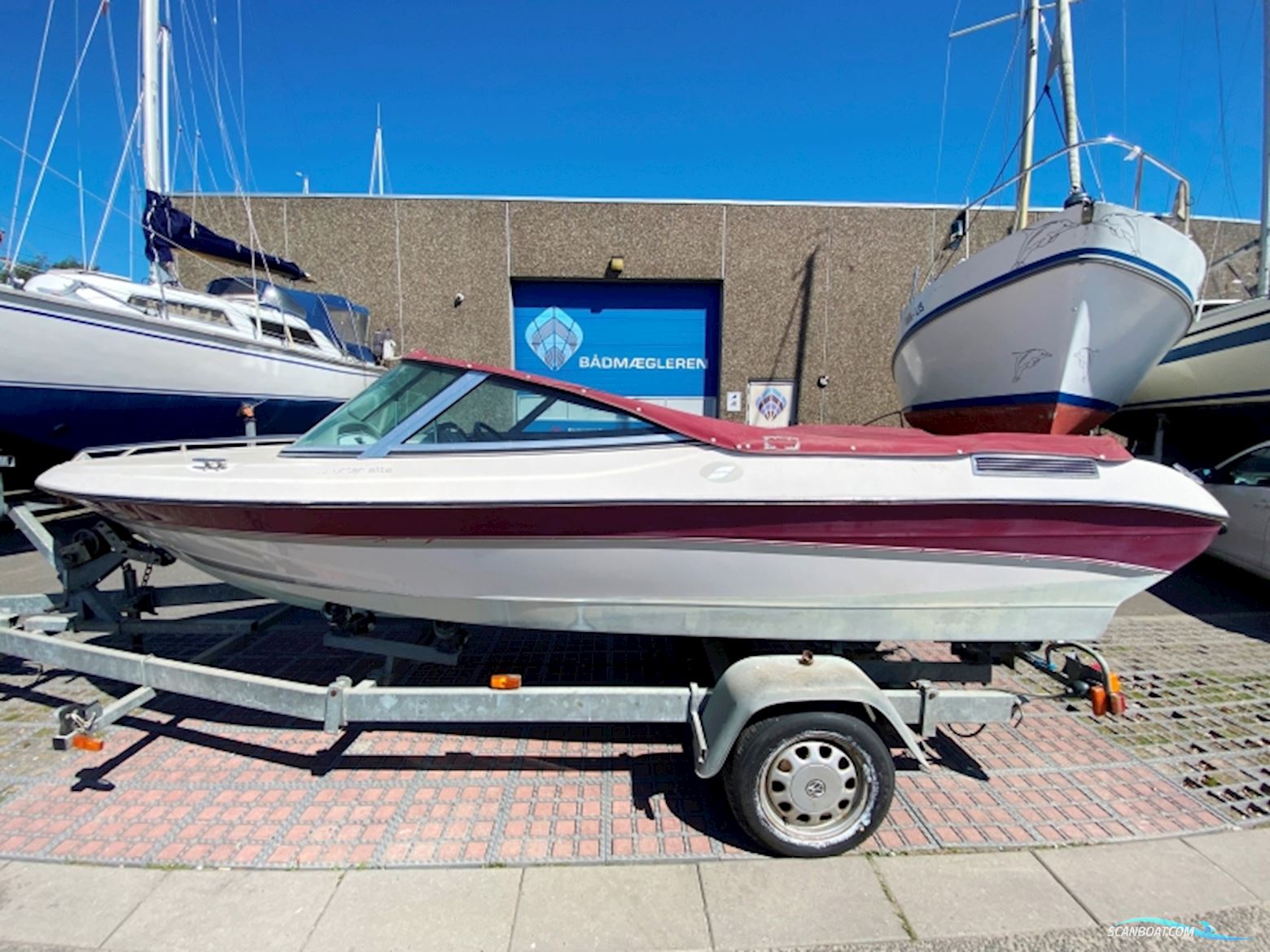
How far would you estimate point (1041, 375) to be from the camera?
18.4 ft

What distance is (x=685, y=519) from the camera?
2.30 meters

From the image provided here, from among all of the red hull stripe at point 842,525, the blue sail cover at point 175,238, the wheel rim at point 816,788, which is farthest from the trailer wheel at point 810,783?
the blue sail cover at point 175,238

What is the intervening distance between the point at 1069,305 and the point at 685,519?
5022 mm

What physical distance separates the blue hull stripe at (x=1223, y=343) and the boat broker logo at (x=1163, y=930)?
22.7 feet

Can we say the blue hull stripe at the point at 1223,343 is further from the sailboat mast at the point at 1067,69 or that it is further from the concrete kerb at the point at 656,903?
the concrete kerb at the point at 656,903

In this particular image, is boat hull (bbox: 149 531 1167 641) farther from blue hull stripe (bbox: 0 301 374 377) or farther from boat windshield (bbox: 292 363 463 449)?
blue hull stripe (bbox: 0 301 374 377)

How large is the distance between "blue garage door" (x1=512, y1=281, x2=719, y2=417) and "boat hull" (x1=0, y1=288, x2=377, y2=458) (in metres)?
4.52

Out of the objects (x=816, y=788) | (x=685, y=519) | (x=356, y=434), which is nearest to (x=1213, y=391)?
(x=816, y=788)

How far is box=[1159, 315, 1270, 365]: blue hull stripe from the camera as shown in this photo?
6219 millimetres

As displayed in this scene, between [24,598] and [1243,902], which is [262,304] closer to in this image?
[24,598]

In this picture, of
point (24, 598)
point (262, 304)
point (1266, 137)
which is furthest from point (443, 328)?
point (1266, 137)

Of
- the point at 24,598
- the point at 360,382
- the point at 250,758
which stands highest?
the point at 360,382

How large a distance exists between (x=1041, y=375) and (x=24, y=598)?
25.1 ft

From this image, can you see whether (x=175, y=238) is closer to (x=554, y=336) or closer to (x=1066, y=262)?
(x=554, y=336)
